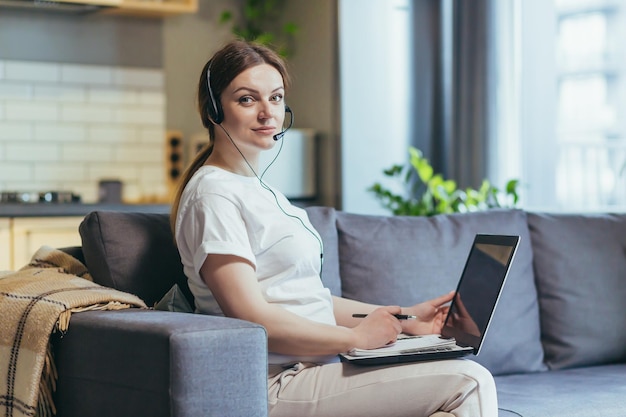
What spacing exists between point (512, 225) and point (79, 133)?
260cm

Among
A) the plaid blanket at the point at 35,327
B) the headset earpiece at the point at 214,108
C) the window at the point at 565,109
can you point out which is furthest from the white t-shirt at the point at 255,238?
the window at the point at 565,109

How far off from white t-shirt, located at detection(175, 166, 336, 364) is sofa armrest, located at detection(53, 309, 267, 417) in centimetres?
18

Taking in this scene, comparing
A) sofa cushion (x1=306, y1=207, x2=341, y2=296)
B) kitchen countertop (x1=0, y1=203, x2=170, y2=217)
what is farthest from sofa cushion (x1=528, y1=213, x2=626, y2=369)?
kitchen countertop (x1=0, y1=203, x2=170, y2=217)

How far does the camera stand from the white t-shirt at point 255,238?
197cm

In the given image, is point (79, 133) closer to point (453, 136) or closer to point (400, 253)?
point (453, 136)

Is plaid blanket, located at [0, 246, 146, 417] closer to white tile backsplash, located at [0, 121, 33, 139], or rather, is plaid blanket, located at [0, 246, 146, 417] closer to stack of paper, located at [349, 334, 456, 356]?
stack of paper, located at [349, 334, 456, 356]

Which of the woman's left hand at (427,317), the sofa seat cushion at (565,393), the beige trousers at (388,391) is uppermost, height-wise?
the woman's left hand at (427,317)

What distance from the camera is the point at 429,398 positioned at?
73.8 inches

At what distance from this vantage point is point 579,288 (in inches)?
109

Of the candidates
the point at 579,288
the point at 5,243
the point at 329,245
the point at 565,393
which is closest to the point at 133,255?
the point at 329,245

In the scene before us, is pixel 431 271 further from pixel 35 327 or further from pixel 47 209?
pixel 47 209

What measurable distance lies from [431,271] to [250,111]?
0.80 meters

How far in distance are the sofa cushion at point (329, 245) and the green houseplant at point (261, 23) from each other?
250cm

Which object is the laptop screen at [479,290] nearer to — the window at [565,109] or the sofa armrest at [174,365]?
the sofa armrest at [174,365]
